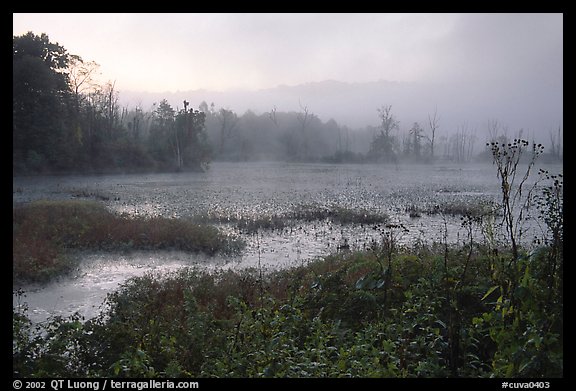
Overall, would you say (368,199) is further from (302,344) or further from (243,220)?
(302,344)

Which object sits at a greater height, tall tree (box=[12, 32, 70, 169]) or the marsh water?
tall tree (box=[12, 32, 70, 169])

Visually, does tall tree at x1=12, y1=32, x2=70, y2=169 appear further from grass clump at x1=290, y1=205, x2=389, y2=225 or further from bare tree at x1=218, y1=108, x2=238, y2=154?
bare tree at x1=218, y1=108, x2=238, y2=154

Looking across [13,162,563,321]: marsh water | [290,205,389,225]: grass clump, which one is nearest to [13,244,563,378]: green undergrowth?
[13,162,563,321]: marsh water

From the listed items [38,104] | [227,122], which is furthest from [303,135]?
[38,104]

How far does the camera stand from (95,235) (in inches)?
702

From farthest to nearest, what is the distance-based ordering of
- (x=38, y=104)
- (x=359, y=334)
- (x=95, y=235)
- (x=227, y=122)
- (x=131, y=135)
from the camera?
(x=227, y=122) < (x=131, y=135) < (x=38, y=104) < (x=95, y=235) < (x=359, y=334)

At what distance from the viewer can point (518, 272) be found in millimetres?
4977

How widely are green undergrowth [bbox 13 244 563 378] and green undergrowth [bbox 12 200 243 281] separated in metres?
8.19

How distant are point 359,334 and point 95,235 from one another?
15183mm

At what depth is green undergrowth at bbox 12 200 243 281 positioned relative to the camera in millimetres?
15539

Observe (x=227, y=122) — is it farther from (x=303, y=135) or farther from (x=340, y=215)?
(x=340, y=215)

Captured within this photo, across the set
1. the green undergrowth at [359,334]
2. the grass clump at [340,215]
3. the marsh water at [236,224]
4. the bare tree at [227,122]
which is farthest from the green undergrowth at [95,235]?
the bare tree at [227,122]
